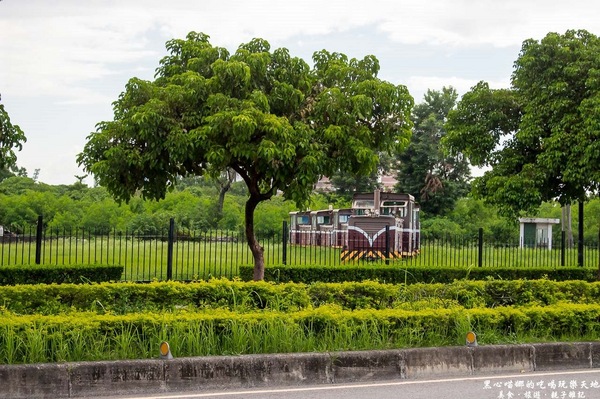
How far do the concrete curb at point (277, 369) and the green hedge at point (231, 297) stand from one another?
156 centimetres

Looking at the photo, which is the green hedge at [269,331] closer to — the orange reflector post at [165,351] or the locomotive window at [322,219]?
the orange reflector post at [165,351]

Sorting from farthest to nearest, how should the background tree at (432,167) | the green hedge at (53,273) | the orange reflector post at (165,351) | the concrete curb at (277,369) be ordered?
the background tree at (432,167) → the green hedge at (53,273) → the orange reflector post at (165,351) → the concrete curb at (277,369)

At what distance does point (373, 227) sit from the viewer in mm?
26531

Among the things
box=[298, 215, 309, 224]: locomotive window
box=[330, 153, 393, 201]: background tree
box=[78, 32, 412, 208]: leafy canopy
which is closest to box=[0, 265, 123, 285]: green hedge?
box=[78, 32, 412, 208]: leafy canopy

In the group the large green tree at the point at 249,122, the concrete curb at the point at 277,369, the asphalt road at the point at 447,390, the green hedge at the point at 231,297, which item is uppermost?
the large green tree at the point at 249,122

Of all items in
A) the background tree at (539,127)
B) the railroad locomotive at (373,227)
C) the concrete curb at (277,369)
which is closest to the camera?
the concrete curb at (277,369)

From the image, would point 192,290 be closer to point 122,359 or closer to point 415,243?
point 122,359

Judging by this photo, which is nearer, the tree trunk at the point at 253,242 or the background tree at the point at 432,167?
the tree trunk at the point at 253,242

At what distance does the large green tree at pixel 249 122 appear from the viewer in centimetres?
1388

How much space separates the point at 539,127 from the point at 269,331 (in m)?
12.2

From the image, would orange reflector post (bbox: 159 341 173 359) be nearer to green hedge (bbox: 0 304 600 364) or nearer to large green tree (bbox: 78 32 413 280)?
green hedge (bbox: 0 304 600 364)

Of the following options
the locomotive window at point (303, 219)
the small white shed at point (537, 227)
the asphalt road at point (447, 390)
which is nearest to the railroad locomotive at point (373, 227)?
the locomotive window at point (303, 219)

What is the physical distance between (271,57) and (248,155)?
267 centimetres

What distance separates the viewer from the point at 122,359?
25.7ft
